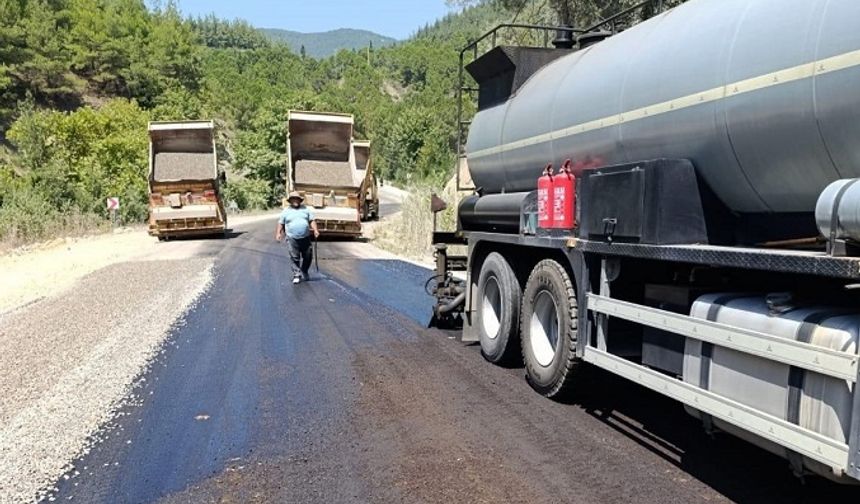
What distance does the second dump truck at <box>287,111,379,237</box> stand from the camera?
21906 millimetres

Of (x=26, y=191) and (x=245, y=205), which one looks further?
(x=245, y=205)

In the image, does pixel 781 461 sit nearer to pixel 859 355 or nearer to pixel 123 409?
pixel 859 355

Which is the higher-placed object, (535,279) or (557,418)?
(535,279)

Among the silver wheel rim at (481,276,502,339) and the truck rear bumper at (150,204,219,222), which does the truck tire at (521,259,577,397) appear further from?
the truck rear bumper at (150,204,219,222)

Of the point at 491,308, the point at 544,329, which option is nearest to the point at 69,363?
the point at 491,308

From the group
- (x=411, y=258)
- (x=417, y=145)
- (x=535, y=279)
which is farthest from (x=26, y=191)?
(x=417, y=145)

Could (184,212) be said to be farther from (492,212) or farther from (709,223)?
(709,223)

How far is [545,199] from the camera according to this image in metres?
5.58

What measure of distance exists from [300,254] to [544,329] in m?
7.76

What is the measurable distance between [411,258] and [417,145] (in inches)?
2512

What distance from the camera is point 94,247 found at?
2081 cm

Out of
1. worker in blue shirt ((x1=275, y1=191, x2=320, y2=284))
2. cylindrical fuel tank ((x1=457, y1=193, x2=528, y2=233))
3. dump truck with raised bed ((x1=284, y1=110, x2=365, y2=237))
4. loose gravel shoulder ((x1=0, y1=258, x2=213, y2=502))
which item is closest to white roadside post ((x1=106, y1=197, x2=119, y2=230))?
dump truck with raised bed ((x1=284, y1=110, x2=365, y2=237))

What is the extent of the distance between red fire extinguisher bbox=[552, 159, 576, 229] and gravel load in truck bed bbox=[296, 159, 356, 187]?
17160 millimetres

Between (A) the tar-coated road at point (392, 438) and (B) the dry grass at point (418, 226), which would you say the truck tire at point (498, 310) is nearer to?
(A) the tar-coated road at point (392, 438)
